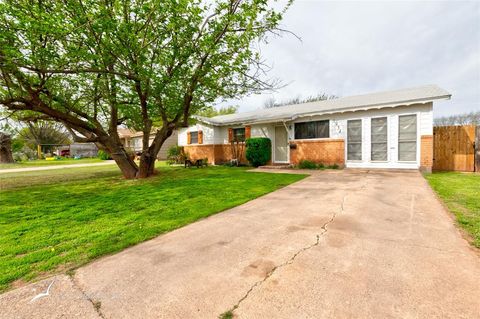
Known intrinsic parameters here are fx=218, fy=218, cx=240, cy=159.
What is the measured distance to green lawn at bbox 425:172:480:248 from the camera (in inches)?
132

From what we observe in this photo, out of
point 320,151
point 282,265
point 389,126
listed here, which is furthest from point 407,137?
point 282,265

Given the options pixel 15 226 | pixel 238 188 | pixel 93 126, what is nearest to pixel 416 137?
pixel 238 188

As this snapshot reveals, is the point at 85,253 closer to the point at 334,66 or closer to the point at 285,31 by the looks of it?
the point at 285,31

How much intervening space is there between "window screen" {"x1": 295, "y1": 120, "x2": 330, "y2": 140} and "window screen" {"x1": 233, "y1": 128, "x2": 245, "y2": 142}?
3.91m

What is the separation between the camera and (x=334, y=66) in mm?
17500

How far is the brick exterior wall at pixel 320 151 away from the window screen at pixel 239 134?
3814 mm

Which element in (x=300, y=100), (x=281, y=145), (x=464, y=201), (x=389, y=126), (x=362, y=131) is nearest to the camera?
(x=464, y=201)

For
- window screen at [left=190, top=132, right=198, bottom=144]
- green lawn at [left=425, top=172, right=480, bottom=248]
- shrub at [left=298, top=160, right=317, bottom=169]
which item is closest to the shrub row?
shrub at [left=298, top=160, right=317, bottom=169]

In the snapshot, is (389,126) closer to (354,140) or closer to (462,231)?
(354,140)

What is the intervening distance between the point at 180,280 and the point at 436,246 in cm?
315

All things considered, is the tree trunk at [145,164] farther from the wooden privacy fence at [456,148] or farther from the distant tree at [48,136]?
the distant tree at [48,136]

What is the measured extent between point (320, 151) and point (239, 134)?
5753 mm

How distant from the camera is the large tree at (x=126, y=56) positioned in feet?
19.0

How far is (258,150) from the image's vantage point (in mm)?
12953
